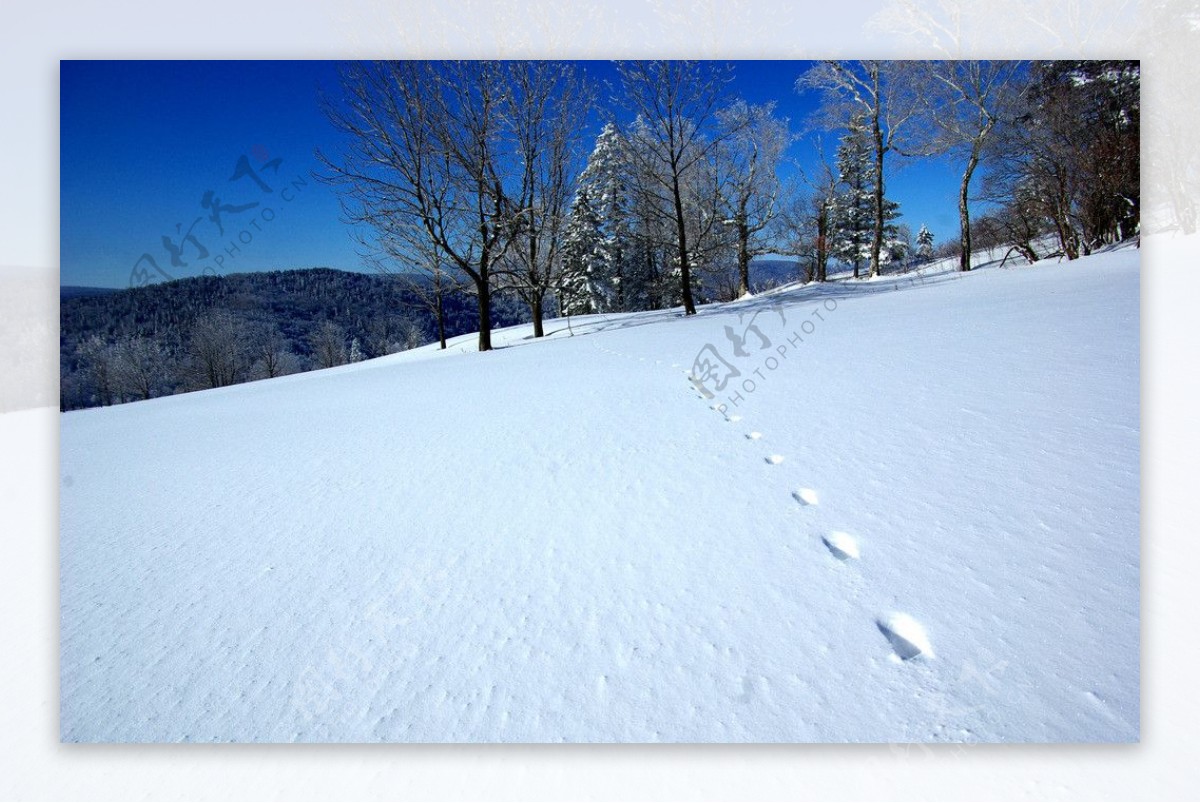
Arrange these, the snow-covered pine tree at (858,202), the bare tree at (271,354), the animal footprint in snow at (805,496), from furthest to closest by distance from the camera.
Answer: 1. the snow-covered pine tree at (858,202)
2. the bare tree at (271,354)
3. the animal footprint in snow at (805,496)

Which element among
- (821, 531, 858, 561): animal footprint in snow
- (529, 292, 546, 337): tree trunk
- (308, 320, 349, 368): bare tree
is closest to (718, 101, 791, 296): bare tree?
(821, 531, 858, 561): animal footprint in snow

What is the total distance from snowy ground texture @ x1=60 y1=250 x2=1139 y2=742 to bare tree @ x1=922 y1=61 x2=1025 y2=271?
1.16 m

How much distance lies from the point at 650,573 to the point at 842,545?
41cm

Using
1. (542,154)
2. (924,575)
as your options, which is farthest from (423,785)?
(542,154)

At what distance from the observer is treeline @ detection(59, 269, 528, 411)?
2.02 m

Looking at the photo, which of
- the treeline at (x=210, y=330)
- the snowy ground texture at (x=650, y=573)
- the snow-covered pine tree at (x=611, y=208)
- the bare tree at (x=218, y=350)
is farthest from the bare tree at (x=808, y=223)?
the bare tree at (x=218, y=350)

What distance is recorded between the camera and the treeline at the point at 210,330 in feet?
6.64

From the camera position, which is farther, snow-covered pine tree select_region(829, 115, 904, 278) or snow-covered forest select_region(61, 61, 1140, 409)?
snow-covered pine tree select_region(829, 115, 904, 278)

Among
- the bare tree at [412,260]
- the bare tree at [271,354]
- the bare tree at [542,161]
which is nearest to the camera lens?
the bare tree at [542,161]

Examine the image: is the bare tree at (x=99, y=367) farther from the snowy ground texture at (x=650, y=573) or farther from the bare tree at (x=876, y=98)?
the bare tree at (x=876, y=98)

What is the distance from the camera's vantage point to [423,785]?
934mm

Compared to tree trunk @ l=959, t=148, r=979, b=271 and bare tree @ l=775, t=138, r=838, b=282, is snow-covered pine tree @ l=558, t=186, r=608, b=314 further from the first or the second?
tree trunk @ l=959, t=148, r=979, b=271

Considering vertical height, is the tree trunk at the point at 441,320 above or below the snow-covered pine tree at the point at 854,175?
below

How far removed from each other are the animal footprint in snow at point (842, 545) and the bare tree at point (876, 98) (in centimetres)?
225
